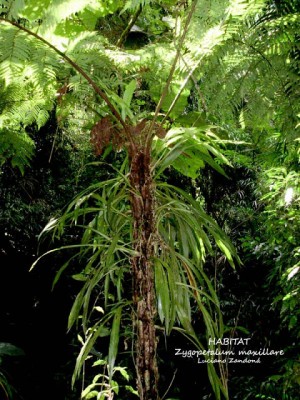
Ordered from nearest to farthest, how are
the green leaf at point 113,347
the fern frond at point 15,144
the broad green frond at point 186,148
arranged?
1. the green leaf at point 113,347
2. the broad green frond at point 186,148
3. the fern frond at point 15,144

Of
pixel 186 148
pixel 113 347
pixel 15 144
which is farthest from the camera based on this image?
pixel 15 144

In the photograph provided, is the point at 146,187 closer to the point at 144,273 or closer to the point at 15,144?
the point at 144,273

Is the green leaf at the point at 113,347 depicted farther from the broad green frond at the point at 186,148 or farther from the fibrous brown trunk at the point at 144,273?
the broad green frond at the point at 186,148

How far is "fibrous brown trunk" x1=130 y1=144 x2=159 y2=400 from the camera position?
3.30ft

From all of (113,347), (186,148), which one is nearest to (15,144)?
(186,148)

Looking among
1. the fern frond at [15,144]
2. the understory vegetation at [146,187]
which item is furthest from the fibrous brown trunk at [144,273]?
the fern frond at [15,144]

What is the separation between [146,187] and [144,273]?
8.7 inches

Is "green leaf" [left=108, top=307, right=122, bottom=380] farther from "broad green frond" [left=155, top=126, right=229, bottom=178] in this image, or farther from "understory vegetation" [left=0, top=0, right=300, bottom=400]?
"broad green frond" [left=155, top=126, right=229, bottom=178]

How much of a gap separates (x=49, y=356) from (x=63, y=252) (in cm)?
74

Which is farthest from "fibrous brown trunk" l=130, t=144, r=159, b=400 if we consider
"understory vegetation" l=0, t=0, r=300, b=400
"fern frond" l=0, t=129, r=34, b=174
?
"fern frond" l=0, t=129, r=34, b=174

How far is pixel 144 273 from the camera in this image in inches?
40.5

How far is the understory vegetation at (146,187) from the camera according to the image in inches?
41.0

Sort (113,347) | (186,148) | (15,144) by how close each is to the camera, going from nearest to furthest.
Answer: (113,347) < (186,148) < (15,144)

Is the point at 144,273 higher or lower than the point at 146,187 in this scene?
lower
